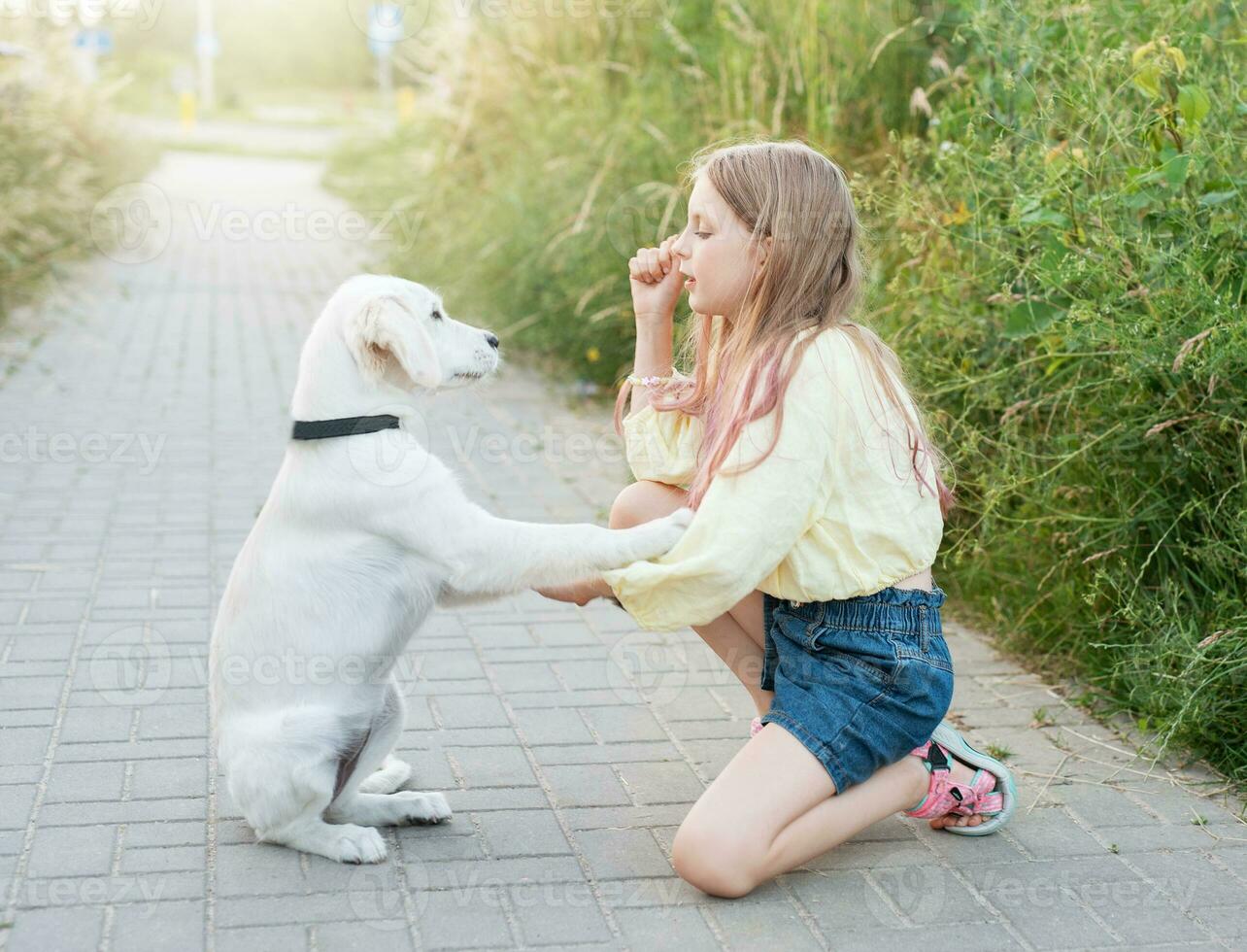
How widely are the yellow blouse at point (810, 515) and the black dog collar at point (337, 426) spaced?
0.64m

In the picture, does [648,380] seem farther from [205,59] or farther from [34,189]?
[205,59]

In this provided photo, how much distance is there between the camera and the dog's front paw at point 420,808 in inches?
128

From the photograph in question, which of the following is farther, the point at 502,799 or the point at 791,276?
the point at 502,799

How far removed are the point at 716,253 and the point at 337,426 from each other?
986 millimetres

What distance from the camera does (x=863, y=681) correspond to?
120 inches

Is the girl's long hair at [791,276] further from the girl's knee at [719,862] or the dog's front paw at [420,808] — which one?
the dog's front paw at [420,808]

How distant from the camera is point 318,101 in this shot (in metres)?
55.6

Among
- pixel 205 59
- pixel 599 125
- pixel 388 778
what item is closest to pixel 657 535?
pixel 388 778

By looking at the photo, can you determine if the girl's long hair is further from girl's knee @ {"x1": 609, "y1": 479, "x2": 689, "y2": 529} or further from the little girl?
girl's knee @ {"x1": 609, "y1": 479, "x2": 689, "y2": 529}

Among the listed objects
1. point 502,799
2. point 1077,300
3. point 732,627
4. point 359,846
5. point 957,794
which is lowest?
point 502,799

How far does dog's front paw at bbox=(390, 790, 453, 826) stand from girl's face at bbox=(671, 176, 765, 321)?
1.37 metres

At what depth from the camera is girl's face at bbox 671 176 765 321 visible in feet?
10.4

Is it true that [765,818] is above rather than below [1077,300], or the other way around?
below

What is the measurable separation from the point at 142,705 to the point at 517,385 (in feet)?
17.2
